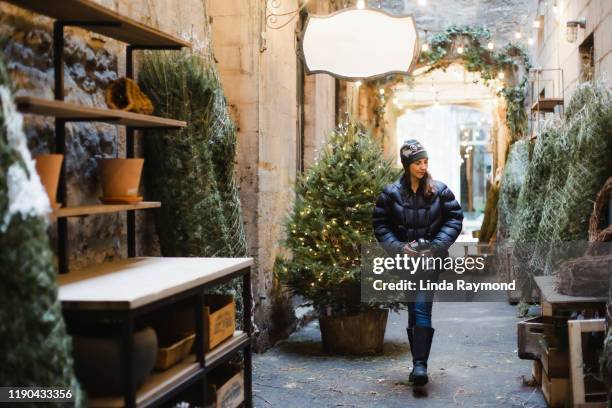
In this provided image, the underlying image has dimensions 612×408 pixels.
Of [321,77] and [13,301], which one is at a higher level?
[321,77]

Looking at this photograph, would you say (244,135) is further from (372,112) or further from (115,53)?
(372,112)

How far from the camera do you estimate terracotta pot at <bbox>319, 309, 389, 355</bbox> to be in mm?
6758

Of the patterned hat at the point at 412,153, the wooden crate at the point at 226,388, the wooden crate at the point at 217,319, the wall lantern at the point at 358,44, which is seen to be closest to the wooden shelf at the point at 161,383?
the wooden crate at the point at 217,319

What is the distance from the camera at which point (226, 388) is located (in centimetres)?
389

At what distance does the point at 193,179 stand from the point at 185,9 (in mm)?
1430

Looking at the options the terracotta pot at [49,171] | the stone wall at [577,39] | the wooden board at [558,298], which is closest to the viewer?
the terracotta pot at [49,171]

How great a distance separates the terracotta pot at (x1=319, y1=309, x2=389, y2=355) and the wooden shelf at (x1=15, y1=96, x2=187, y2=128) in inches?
121

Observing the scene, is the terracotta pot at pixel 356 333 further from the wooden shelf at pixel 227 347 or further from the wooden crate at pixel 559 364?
the wooden shelf at pixel 227 347

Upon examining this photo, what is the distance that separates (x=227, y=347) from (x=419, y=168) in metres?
2.27

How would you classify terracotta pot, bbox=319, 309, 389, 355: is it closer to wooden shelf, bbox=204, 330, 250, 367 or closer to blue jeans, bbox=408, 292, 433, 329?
blue jeans, bbox=408, 292, 433, 329

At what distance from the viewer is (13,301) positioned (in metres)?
2.33

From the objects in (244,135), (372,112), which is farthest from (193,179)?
(372,112)

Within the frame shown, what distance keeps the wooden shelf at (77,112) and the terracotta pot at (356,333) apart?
121 inches

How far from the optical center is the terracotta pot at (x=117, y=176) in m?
3.88
